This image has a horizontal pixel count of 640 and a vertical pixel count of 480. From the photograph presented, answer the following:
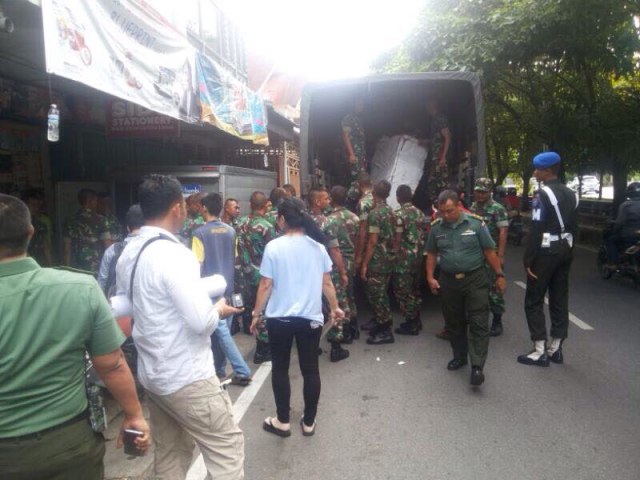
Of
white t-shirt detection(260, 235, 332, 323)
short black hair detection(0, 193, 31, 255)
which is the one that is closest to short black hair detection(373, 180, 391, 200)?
white t-shirt detection(260, 235, 332, 323)

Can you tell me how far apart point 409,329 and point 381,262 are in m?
0.92

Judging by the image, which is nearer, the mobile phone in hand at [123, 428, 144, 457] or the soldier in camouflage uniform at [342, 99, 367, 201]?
the mobile phone in hand at [123, 428, 144, 457]

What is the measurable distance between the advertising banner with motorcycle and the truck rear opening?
231 cm

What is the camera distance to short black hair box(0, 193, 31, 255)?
6.00 feet

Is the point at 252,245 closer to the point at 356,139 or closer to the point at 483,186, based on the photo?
the point at 483,186

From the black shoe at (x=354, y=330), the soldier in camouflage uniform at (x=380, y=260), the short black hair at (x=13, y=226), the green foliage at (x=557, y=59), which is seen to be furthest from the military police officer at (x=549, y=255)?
the green foliage at (x=557, y=59)

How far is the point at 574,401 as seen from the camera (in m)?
4.34

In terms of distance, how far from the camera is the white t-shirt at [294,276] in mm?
3633

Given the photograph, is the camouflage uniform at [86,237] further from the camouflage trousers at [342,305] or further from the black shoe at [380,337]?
the black shoe at [380,337]

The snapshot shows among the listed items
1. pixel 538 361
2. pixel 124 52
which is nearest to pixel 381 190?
pixel 538 361

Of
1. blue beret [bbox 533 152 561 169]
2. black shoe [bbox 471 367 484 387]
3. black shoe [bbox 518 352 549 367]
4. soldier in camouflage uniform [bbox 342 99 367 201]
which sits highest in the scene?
soldier in camouflage uniform [bbox 342 99 367 201]

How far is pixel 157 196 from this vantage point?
2.46m

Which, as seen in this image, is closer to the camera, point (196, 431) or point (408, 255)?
point (196, 431)

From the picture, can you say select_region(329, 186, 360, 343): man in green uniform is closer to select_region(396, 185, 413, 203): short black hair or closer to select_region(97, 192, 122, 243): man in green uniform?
select_region(396, 185, 413, 203): short black hair
